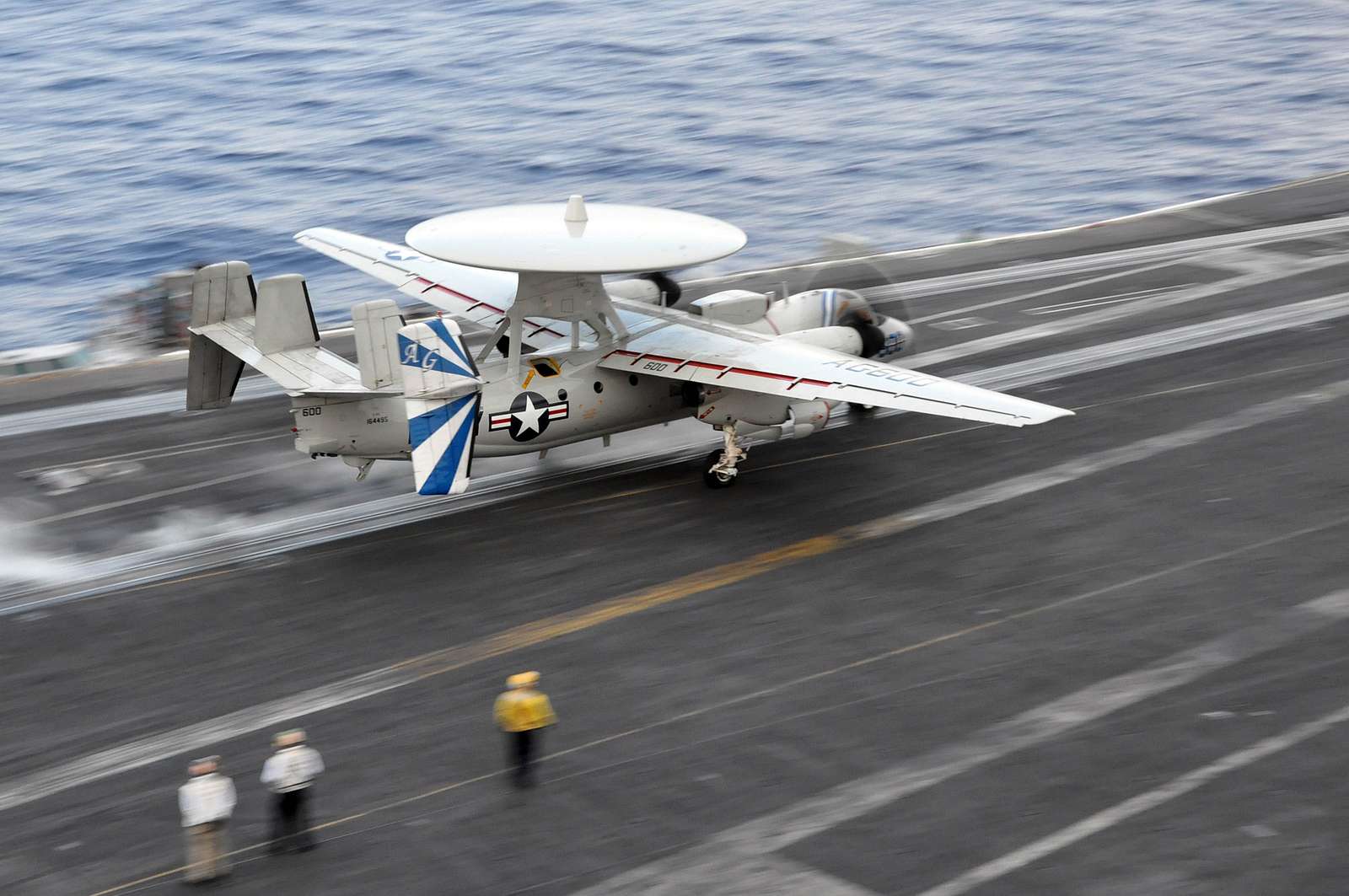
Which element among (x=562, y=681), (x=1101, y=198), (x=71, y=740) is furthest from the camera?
(x=1101, y=198)

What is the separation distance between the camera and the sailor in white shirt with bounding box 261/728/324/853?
18.0 m

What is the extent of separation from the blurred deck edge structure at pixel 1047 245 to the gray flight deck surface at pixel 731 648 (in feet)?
31.0

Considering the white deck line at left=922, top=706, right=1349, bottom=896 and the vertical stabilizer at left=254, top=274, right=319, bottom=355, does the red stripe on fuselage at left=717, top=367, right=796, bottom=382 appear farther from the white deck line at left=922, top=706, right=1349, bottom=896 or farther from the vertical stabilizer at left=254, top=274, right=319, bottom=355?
the white deck line at left=922, top=706, right=1349, bottom=896

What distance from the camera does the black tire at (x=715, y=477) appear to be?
1196 inches

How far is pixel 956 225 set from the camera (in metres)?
69.6

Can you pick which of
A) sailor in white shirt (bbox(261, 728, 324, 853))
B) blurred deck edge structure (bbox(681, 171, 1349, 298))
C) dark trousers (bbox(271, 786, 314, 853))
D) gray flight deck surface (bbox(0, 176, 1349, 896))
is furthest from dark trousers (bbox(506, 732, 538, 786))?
blurred deck edge structure (bbox(681, 171, 1349, 298))

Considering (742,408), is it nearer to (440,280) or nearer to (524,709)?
(440,280)

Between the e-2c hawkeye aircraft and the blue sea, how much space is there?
30132 mm

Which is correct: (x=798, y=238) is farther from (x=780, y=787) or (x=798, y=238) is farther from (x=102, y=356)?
(x=780, y=787)

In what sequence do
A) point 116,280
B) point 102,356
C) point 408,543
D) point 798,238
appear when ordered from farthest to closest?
1. point 798,238
2. point 116,280
3. point 102,356
4. point 408,543

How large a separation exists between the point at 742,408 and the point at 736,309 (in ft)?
8.83

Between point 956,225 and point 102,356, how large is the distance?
43542 mm

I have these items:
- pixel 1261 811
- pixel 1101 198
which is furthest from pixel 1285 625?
pixel 1101 198

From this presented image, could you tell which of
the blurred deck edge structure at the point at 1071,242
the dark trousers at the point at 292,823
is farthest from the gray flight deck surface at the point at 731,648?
the blurred deck edge structure at the point at 1071,242
